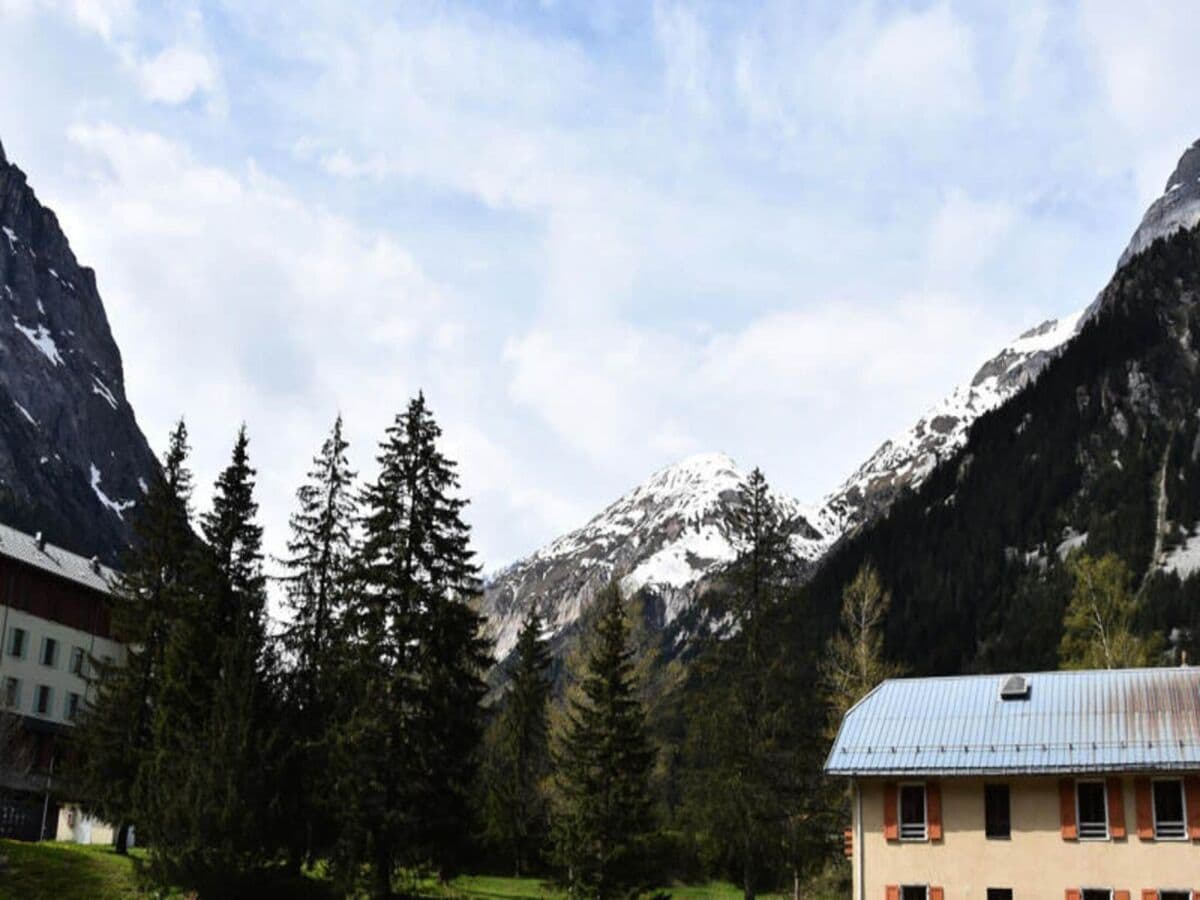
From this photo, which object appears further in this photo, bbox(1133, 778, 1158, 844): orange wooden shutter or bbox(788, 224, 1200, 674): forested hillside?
bbox(788, 224, 1200, 674): forested hillside

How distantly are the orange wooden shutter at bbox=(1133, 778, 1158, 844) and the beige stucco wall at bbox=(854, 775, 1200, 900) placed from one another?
16cm

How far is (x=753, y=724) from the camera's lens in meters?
51.6

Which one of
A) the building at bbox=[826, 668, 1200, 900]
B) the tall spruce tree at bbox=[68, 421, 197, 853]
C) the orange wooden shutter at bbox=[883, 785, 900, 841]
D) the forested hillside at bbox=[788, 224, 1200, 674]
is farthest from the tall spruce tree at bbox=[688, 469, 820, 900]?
the forested hillside at bbox=[788, 224, 1200, 674]

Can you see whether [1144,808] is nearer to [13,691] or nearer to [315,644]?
[315,644]

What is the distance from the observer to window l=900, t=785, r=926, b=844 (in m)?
40.9

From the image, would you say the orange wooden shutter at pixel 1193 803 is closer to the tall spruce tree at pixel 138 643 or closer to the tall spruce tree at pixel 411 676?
the tall spruce tree at pixel 411 676

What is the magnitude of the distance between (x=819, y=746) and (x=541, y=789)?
22.2 metres

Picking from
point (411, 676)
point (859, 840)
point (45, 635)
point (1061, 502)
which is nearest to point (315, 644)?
point (411, 676)

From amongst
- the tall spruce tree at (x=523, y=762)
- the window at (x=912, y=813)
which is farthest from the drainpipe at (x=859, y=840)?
the tall spruce tree at (x=523, y=762)

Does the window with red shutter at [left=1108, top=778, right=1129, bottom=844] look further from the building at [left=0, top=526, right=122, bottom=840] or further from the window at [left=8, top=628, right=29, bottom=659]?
the window at [left=8, top=628, right=29, bottom=659]

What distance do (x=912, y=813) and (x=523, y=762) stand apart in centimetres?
3288

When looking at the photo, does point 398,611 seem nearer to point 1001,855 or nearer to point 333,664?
point 333,664

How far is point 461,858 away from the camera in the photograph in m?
44.7

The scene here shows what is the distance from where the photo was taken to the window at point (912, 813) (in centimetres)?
4091
